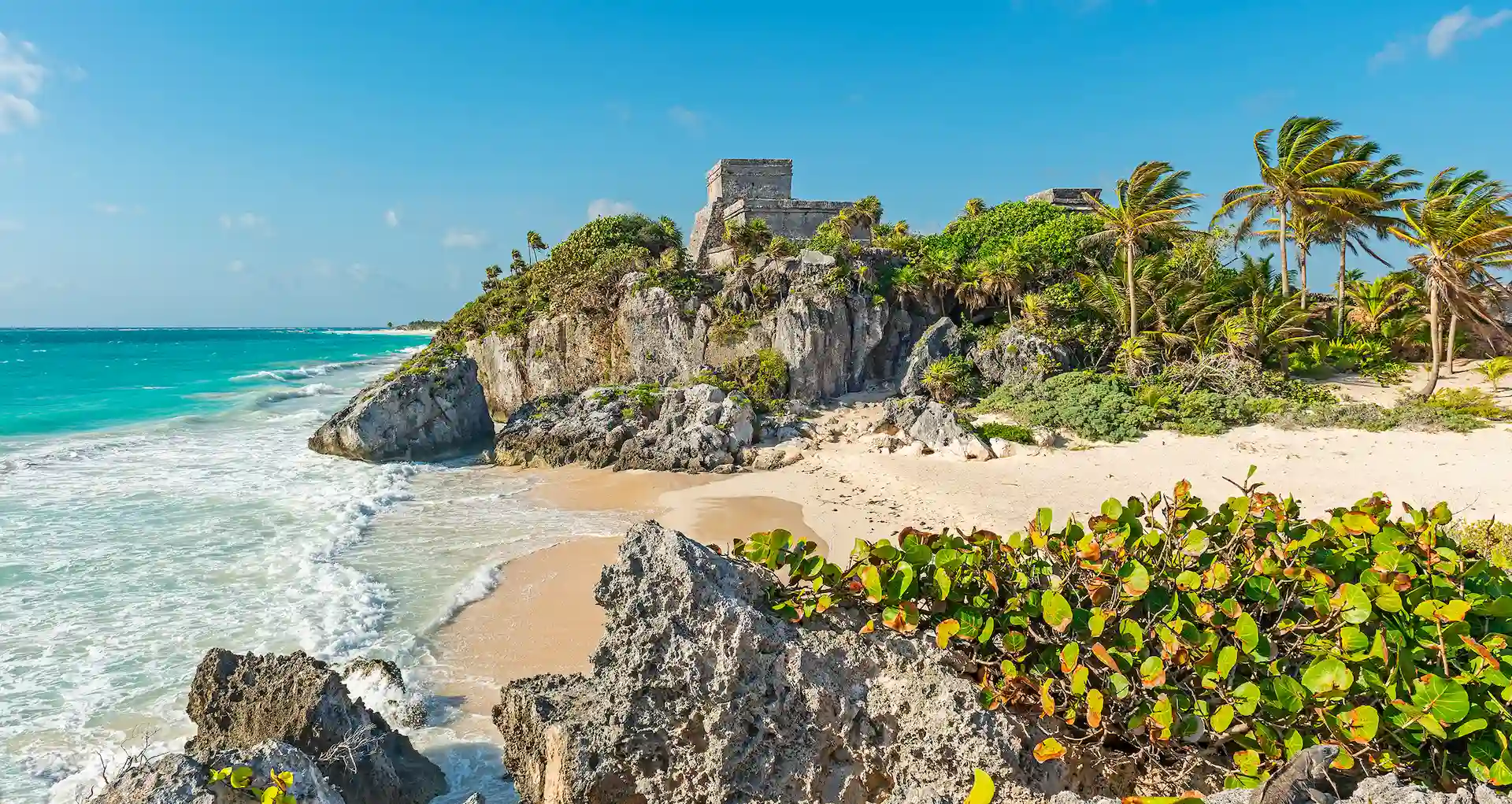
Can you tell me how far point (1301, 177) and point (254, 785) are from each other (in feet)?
83.6

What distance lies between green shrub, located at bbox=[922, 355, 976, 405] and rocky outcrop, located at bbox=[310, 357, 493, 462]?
1381 cm

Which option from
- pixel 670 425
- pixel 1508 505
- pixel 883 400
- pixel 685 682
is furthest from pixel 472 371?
pixel 1508 505

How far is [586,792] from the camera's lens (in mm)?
3258

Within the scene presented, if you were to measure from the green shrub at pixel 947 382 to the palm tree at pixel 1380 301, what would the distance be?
11648 mm

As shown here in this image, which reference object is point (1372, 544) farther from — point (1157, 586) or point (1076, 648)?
point (1076, 648)

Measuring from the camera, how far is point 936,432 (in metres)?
16.4

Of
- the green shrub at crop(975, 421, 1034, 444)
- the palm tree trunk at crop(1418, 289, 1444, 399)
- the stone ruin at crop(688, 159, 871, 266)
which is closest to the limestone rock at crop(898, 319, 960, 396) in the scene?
the green shrub at crop(975, 421, 1034, 444)

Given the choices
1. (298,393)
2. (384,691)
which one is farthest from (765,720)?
(298,393)

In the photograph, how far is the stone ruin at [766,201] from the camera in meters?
28.9

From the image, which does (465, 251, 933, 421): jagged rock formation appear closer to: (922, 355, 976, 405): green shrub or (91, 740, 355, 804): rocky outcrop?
(922, 355, 976, 405): green shrub

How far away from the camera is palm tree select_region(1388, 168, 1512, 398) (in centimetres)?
1514

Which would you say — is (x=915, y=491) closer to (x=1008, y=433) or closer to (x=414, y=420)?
(x=1008, y=433)

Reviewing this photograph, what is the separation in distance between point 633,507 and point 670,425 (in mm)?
5126

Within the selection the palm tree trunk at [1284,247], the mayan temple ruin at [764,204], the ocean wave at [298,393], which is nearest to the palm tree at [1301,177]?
the palm tree trunk at [1284,247]
